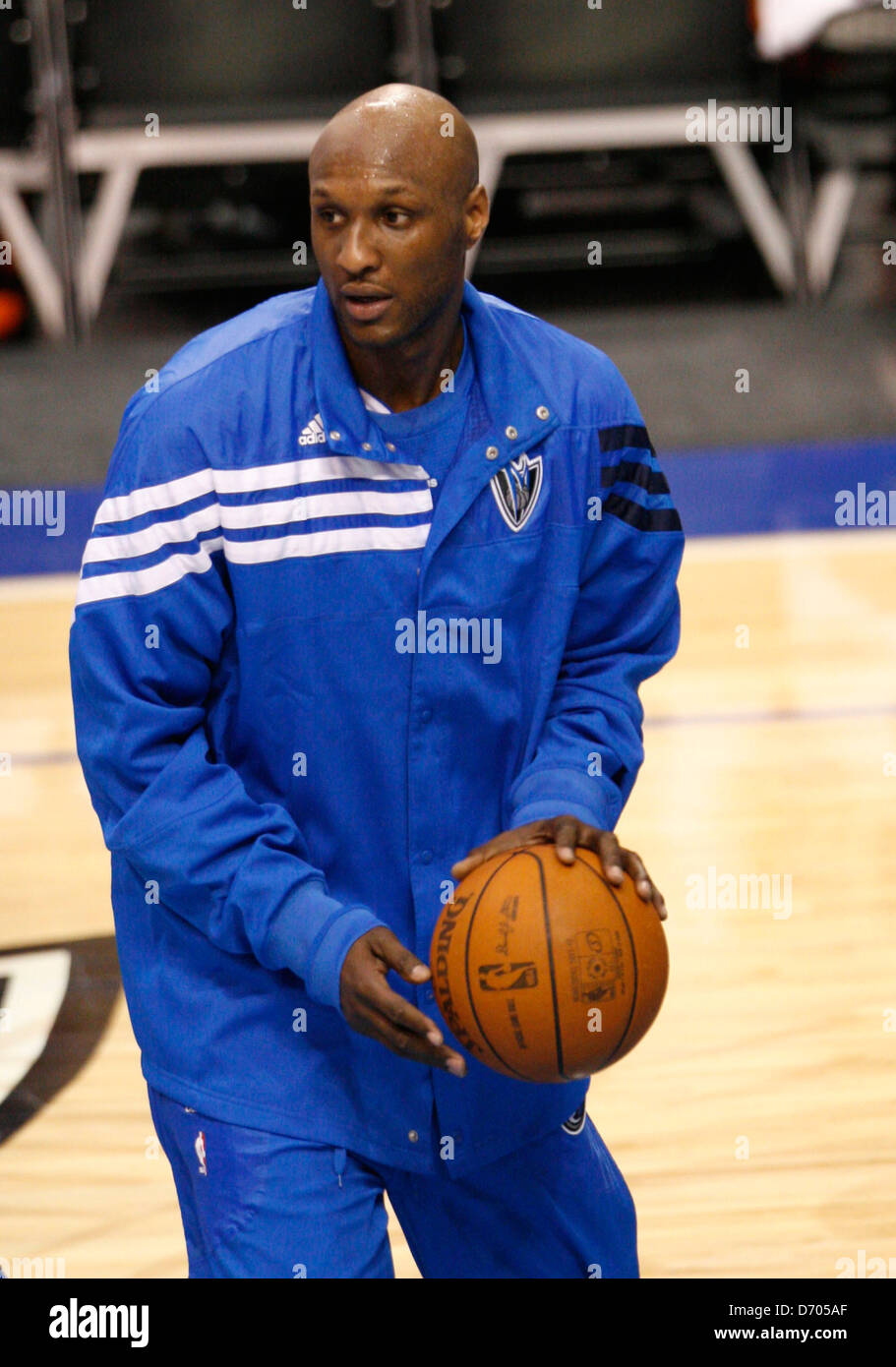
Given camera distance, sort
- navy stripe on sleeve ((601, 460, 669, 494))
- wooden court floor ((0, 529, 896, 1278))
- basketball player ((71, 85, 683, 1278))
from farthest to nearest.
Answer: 1. wooden court floor ((0, 529, 896, 1278))
2. navy stripe on sleeve ((601, 460, 669, 494))
3. basketball player ((71, 85, 683, 1278))

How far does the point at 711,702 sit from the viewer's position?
22.5 ft

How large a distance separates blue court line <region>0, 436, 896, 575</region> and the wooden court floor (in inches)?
26.7

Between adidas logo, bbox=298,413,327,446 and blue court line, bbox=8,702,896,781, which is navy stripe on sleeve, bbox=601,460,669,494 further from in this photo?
blue court line, bbox=8,702,896,781

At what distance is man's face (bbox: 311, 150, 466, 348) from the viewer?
91.2 inches

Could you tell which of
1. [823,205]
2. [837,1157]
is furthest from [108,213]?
[837,1157]

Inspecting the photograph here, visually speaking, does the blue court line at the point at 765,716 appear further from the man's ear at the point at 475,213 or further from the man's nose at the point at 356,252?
the man's nose at the point at 356,252

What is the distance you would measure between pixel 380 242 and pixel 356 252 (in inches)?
1.4

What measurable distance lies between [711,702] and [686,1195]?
3.19 metres

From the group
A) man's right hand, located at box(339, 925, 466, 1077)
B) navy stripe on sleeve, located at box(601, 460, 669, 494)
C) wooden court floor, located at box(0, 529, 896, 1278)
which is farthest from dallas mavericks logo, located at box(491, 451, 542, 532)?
Result: wooden court floor, located at box(0, 529, 896, 1278)

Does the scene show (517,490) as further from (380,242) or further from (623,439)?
(380,242)

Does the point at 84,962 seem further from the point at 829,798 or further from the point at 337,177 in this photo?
the point at 337,177

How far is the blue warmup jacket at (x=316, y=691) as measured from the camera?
7.86 ft

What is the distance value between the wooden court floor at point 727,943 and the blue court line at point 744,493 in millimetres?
679

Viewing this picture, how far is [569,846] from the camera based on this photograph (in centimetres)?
239
